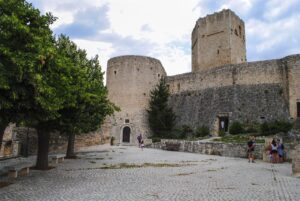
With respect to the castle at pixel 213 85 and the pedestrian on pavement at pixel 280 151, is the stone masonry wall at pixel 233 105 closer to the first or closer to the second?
the castle at pixel 213 85

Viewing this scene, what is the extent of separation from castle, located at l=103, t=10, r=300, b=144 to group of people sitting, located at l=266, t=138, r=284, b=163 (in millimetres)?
12824

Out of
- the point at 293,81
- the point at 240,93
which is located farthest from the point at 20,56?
the point at 240,93

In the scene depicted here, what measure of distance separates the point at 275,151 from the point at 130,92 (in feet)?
77.6

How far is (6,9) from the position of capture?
25.0 feet

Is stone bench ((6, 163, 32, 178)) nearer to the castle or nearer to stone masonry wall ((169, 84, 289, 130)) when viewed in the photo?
the castle

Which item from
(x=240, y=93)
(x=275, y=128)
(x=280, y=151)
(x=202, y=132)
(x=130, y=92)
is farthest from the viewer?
(x=130, y=92)

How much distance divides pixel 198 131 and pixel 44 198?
24044mm

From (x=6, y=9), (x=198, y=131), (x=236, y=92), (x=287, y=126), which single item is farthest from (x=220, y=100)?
(x=6, y=9)

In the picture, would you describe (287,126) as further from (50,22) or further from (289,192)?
(50,22)

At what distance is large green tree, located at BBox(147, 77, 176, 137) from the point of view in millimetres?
33875

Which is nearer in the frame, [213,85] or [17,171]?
[17,171]

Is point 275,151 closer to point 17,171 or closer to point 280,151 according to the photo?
point 280,151

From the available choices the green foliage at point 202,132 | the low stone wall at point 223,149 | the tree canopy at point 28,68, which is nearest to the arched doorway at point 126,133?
the green foliage at point 202,132

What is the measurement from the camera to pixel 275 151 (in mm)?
15000
